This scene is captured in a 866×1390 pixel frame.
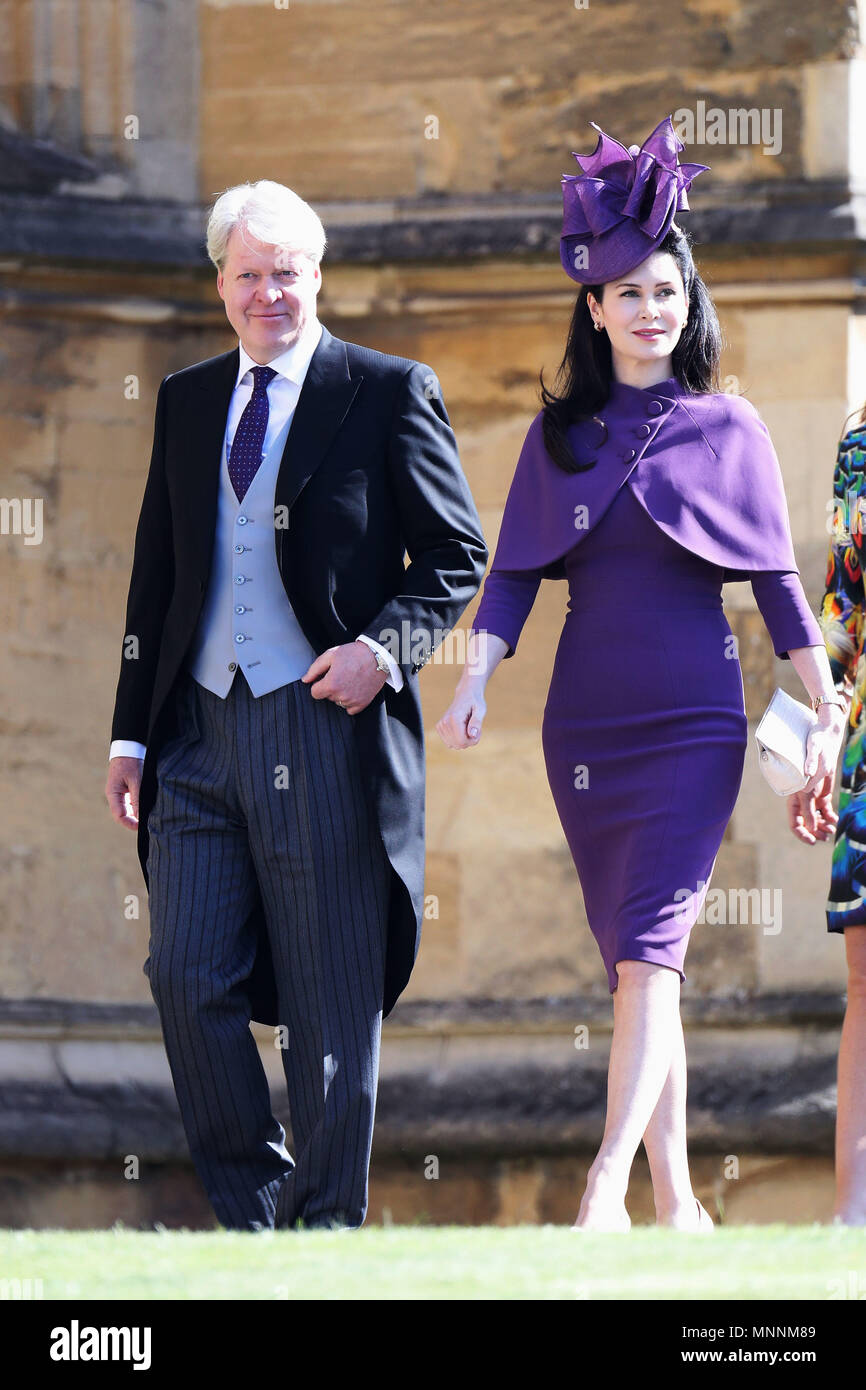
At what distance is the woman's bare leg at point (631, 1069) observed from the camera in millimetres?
3930

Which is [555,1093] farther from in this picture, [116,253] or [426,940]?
[116,253]

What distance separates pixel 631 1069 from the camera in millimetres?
4023

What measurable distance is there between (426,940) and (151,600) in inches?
84.1

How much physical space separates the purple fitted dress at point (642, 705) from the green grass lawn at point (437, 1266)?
30.6 inches

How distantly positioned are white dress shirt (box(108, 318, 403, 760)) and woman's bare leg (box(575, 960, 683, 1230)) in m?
1.02

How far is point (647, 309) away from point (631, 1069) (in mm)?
1355

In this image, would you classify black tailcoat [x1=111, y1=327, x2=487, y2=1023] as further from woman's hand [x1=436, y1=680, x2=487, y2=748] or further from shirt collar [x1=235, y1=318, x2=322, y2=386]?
woman's hand [x1=436, y1=680, x2=487, y2=748]

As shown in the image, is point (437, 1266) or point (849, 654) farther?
point (849, 654)

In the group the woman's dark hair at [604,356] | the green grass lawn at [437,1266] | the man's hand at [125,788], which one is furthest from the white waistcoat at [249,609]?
the green grass lawn at [437,1266]

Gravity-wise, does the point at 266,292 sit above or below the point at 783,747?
above

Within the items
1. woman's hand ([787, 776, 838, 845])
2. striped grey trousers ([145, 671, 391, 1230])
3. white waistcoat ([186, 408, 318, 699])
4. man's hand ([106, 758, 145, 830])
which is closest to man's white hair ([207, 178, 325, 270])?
white waistcoat ([186, 408, 318, 699])

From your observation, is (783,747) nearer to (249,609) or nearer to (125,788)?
(249,609)

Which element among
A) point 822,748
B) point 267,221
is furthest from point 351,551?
point 822,748

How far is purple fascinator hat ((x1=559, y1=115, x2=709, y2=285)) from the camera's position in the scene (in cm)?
427
